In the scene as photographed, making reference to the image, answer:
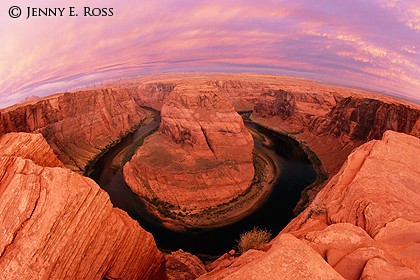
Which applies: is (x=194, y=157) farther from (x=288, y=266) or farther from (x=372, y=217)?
(x=288, y=266)

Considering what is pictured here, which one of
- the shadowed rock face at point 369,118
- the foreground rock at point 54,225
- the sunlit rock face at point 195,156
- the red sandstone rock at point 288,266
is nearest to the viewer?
the red sandstone rock at point 288,266

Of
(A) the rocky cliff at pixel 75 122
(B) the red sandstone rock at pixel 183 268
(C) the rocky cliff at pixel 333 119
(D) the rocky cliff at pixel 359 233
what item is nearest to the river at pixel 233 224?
(A) the rocky cliff at pixel 75 122

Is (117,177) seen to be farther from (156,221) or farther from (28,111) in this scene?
(28,111)

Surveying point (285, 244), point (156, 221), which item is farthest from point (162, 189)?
point (285, 244)

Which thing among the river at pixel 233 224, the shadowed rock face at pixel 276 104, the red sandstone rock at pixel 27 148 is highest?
the red sandstone rock at pixel 27 148

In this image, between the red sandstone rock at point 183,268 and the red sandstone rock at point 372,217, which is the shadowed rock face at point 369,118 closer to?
the red sandstone rock at point 372,217

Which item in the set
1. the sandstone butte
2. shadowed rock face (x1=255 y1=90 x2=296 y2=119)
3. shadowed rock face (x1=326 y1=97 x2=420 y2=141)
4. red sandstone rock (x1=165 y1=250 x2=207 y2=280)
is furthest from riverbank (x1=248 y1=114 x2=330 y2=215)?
red sandstone rock (x1=165 y1=250 x2=207 y2=280)

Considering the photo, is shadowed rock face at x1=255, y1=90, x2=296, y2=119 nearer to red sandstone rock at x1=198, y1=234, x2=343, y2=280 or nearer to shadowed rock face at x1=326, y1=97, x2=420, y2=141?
shadowed rock face at x1=326, y1=97, x2=420, y2=141
